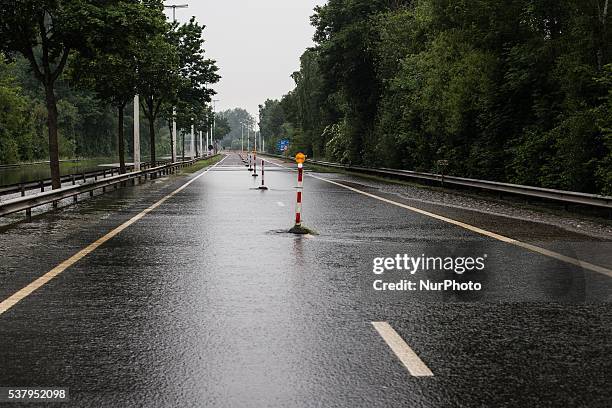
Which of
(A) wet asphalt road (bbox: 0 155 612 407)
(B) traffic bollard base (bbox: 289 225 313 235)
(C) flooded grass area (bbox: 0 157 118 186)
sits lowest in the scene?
(C) flooded grass area (bbox: 0 157 118 186)

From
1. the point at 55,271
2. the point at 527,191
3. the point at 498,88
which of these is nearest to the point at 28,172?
the point at 498,88

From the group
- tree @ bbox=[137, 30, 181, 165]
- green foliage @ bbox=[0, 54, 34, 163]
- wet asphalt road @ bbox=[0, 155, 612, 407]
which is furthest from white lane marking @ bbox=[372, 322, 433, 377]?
green foliage @ bbox=[0, 54, 34, 163]

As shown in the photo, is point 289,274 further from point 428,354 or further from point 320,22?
point 320,22

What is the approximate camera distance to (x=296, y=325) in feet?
21.2

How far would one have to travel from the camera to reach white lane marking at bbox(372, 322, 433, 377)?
513 centimetres

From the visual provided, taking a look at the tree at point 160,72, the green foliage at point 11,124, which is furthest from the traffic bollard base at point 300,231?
the green foliage at point 11,124

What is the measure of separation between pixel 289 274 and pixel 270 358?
3.69m

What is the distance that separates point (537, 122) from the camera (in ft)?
80.8

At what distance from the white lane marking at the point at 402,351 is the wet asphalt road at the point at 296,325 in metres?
0.07

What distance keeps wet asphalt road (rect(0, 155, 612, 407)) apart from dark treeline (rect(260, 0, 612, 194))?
8813 mm

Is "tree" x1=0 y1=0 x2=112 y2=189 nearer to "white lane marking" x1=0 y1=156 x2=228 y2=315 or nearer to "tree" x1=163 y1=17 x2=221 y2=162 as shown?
"white lane marking" x1=0 y1=156 x2=228 y2=315

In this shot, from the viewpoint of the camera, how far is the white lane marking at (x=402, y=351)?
5129 millimetres

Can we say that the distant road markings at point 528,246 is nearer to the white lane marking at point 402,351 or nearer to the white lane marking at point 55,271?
the white lane marking at point 402,351

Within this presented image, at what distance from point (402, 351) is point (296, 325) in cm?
119
